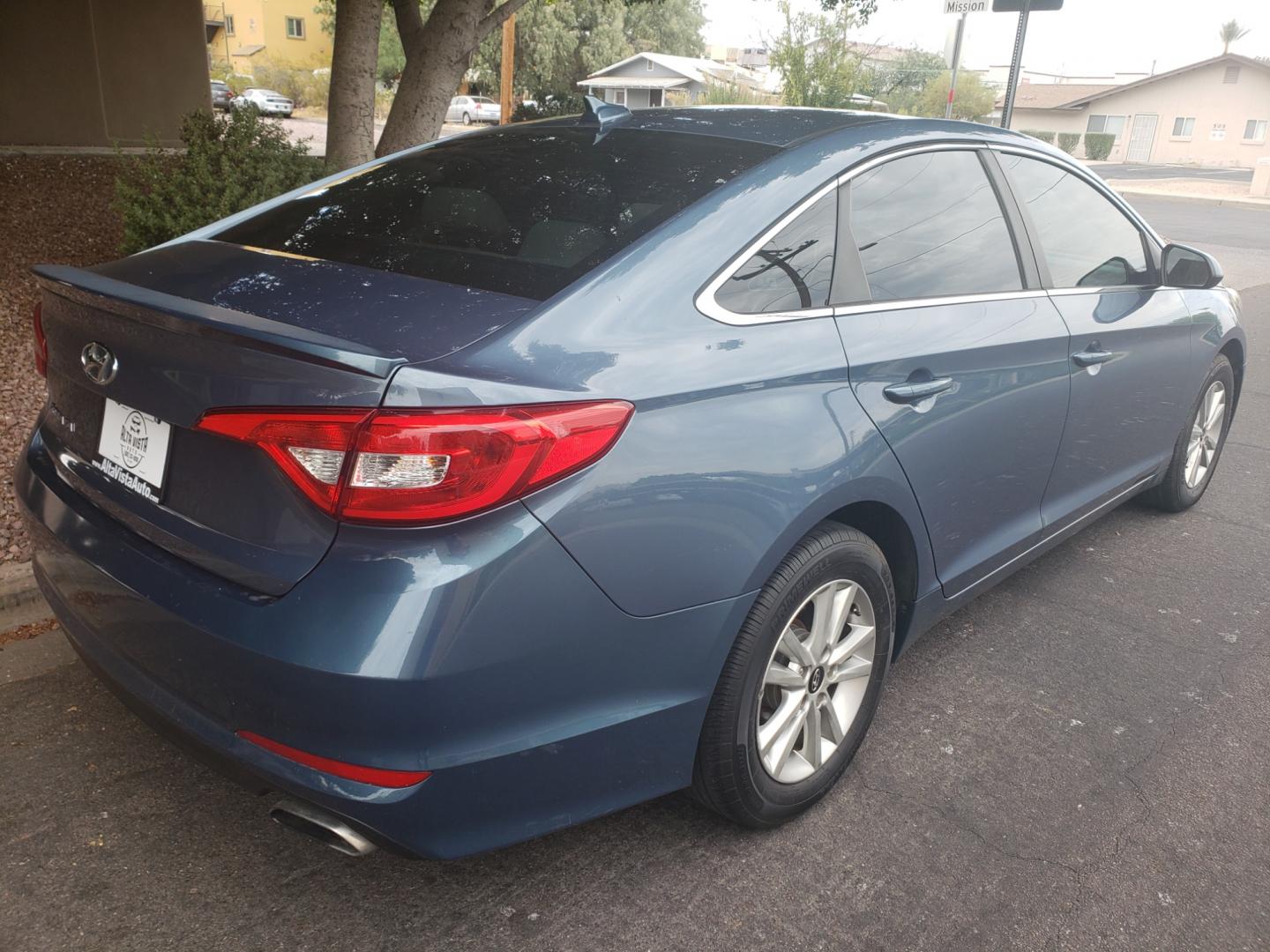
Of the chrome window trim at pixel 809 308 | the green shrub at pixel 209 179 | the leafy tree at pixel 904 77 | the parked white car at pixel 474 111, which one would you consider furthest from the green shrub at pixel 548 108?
the parked white car at pixel 474 111

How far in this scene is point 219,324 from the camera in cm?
197

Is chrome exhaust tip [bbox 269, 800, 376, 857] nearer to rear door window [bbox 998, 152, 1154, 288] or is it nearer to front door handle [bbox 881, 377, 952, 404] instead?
front door handle [bbox 881, 377, 952, 404]

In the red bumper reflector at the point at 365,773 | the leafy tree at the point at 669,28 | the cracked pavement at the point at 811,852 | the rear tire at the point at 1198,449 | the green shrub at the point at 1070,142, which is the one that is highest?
the leafy tree at the point at 669,28

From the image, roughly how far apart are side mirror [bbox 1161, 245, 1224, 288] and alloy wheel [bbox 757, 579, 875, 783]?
221 centimetres

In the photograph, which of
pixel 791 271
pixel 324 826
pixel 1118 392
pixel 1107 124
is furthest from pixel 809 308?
pixel 1107 124

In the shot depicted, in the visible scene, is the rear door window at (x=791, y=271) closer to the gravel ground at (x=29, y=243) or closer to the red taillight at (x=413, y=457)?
the red taillight at (x=413, y=457)

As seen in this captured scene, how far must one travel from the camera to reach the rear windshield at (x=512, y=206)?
7.65 ft

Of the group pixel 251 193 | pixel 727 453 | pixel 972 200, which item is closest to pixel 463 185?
pixel 727 453

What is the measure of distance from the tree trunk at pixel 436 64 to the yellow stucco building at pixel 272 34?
61446 mm

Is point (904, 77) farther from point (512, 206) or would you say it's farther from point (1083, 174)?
point (512, 206)

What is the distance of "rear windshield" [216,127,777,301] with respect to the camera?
233 cm

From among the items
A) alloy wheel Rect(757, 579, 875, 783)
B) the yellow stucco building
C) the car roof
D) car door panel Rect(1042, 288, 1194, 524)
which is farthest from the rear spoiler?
the yellow stucco building

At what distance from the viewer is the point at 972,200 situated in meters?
3.21

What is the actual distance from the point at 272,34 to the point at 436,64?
6737cm
